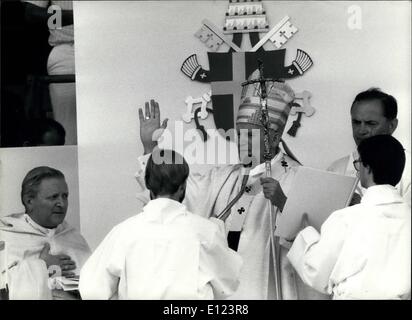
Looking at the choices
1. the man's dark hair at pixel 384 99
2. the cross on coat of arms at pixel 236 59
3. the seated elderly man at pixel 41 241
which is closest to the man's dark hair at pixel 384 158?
the man's dark hair at pixel 384 99

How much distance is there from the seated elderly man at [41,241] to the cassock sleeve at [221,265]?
0.64 meters

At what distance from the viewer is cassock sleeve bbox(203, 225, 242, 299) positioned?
3.72 metres

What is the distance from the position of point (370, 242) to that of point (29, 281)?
62.5 inches

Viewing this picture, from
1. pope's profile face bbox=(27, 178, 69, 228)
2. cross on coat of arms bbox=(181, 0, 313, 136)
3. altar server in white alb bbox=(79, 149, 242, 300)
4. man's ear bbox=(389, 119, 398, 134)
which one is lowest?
altar server in white alb bbox=(79, 149, 242, 300)

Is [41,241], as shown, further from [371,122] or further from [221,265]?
[371,122]

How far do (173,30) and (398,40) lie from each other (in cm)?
100

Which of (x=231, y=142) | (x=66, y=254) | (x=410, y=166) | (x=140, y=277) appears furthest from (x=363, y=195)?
(x=66, y=254)

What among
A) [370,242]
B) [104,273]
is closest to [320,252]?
[370,242]

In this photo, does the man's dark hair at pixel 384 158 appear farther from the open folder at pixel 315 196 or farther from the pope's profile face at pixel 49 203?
the pope's profile face at pixel 49 203

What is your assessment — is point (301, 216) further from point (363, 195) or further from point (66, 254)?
point (66, 254)

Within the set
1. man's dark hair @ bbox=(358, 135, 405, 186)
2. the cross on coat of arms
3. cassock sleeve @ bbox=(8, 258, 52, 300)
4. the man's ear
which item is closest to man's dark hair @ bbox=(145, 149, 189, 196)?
the cross on coat of arms

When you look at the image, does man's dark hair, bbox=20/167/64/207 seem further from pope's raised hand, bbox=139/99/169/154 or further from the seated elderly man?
pope's raised hand, bbox=139/99/169/154

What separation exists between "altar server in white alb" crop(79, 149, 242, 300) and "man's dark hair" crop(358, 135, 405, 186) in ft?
2.34

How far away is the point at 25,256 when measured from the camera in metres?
4.09
